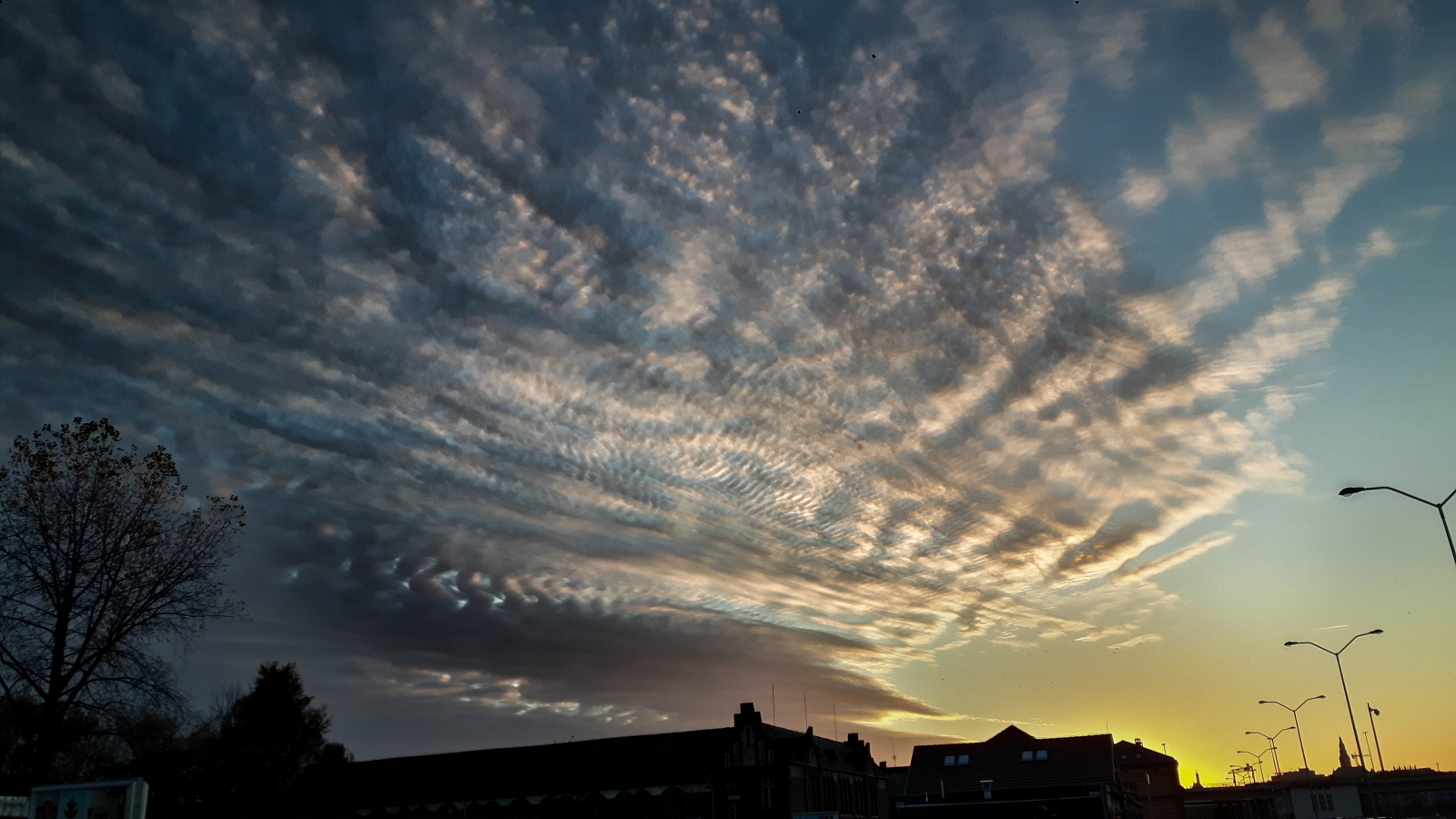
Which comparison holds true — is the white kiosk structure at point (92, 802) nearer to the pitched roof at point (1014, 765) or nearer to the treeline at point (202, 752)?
the treeline at point (202, 752)

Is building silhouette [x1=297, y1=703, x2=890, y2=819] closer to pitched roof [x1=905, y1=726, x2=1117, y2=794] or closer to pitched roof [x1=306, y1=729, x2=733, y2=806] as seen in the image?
pitched roof [x1=306, y1=729, x2=733, y2=806]

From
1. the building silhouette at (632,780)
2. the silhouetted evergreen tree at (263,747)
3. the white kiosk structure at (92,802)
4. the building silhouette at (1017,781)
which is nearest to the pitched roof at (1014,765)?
the building silhouette at (1017,781)

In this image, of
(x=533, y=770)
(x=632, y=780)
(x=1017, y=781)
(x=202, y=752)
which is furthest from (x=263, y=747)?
(x=1017, y=781)

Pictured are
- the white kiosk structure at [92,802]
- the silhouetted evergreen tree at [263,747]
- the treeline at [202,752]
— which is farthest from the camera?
the silhouetted evergreen tree at [263,747]

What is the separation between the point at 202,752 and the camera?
3142 inches

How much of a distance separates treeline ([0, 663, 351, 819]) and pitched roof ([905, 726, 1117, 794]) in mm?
60784

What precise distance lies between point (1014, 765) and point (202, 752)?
7284cm

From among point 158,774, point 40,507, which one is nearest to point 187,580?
point 40,507

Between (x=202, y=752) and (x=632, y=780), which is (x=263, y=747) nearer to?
(x=202, y=752)

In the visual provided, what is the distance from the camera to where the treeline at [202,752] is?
37281 mm

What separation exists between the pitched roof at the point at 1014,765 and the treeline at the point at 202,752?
60784mm

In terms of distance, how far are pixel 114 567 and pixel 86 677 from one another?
416cm

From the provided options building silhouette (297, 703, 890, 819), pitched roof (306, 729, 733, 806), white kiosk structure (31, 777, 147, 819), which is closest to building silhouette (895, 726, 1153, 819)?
building silhouette (297, 703, 890, 819)

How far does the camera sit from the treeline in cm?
3728
